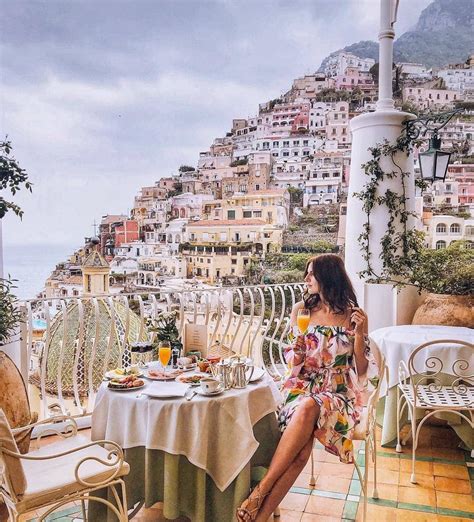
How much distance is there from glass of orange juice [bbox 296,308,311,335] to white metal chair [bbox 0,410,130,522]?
42.5 inches

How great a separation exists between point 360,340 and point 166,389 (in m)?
1.01

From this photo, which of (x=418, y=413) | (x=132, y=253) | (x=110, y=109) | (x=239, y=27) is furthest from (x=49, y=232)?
(x=418, y=413)

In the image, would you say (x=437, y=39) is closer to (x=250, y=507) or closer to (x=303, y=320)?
(x=303, y=320)

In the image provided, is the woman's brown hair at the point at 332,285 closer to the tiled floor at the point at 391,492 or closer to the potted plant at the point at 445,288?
the tiled floor at the point at 391,492

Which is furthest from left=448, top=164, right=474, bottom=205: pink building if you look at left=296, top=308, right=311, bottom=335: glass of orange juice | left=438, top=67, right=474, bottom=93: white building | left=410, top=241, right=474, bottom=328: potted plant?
left=296, top=308, right=311, bottom=335: glass of orange juice

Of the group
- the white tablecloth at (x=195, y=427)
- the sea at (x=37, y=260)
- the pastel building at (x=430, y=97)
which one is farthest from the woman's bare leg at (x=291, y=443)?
the pastel building at (x=430, y=97)

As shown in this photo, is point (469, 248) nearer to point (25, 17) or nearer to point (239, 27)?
point (239, 27)

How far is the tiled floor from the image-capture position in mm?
2568

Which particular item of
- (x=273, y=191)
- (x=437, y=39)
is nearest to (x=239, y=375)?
(x=273, y=191)

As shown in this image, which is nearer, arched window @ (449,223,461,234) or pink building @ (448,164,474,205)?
arched window @ (449,223,461,234)

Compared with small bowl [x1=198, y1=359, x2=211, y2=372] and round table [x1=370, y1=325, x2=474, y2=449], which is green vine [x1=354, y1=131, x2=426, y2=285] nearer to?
round table [x1=370, y1=325, x2=474, y2=449]

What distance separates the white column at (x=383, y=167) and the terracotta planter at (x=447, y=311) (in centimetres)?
48

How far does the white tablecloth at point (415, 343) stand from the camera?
10.8ft

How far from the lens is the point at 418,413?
11.2ft
